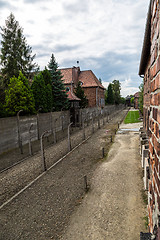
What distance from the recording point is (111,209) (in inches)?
157

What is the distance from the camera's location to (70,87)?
3212 centimetres

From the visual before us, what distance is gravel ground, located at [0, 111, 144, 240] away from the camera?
3.43m

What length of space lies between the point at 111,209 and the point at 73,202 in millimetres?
1090

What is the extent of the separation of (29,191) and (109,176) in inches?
115

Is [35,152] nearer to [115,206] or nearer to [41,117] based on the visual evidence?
[41,117]

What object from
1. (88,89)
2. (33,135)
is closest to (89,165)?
(33,135)

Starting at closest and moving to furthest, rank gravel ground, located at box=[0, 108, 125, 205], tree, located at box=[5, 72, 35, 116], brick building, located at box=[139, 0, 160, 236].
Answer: brick building, located at box=[139, 0, 160, 236]
gravel ground, located at box=[0, 108, 125, 205]
tree, located at box=[5, 72, 35, 116]

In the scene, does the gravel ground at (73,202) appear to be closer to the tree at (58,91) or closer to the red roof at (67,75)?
the tree at (58,91)

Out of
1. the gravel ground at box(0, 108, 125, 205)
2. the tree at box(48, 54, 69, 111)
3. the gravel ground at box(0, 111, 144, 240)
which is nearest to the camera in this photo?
the gravel ground at box(0, 111, 144, 240)

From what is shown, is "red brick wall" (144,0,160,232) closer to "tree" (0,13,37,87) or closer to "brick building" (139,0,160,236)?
"brick building" (139,0,160,236)

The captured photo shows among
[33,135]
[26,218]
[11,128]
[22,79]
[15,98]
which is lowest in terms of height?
[26,218]

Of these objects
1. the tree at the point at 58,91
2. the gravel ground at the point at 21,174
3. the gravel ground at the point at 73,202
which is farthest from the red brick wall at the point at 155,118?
the tree at the point at 58,91

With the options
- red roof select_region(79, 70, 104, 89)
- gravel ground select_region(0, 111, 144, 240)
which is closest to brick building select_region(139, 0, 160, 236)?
gravel ground select_region(0, 111, 144, 240)

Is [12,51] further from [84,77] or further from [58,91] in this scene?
[84,77]
